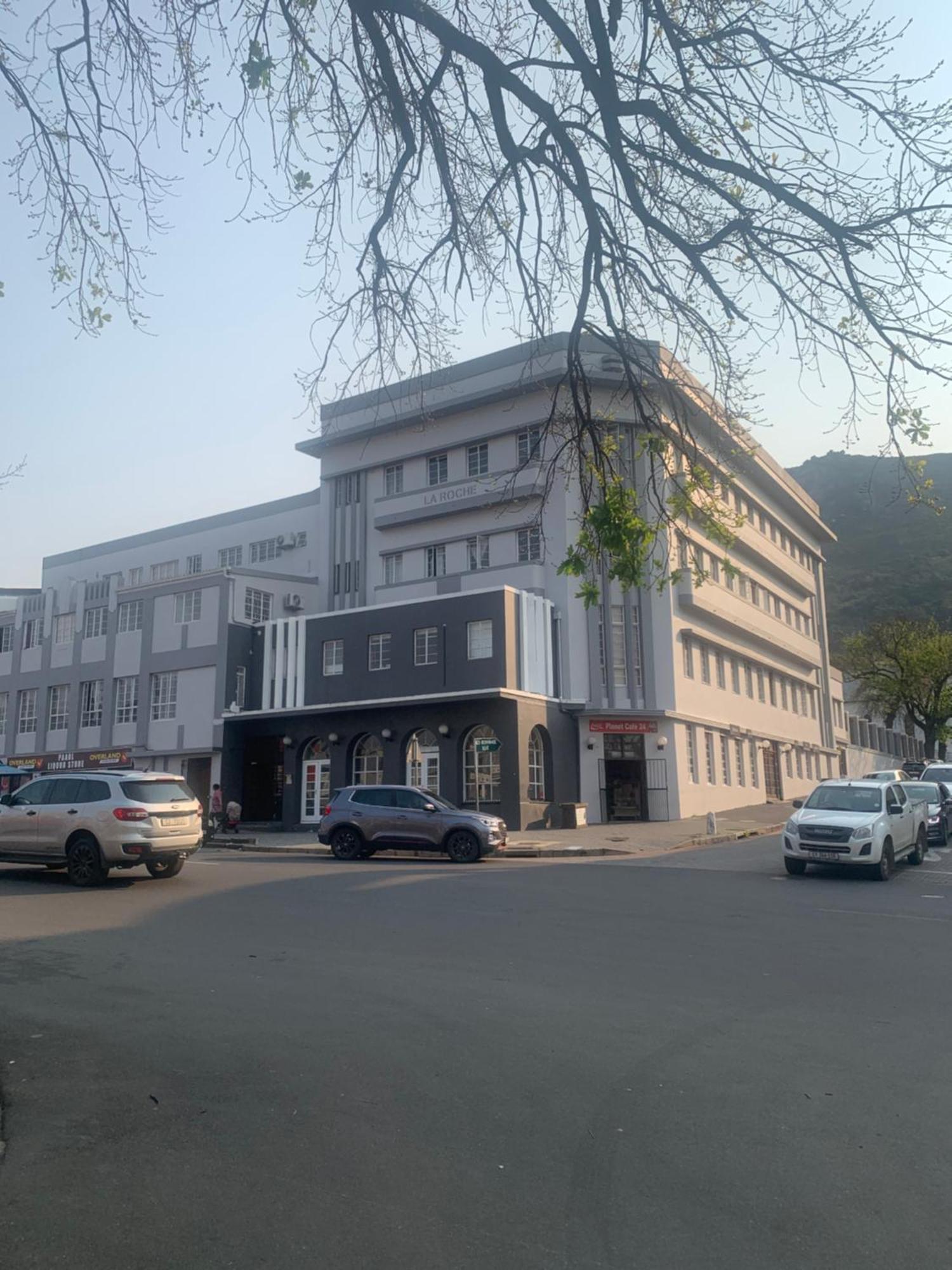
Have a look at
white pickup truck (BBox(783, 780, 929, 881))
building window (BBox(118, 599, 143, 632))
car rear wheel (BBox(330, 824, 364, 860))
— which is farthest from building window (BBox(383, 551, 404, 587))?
white pickup truck (BBox(783, 780, 929, 881))

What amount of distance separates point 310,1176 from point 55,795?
1419 cm

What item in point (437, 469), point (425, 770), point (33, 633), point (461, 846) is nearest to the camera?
point (461, 846)

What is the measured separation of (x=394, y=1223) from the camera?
3949mm

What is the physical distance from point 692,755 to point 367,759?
12752mm

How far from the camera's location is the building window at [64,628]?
4475cm

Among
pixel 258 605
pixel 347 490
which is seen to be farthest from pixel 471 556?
pixel 258 605

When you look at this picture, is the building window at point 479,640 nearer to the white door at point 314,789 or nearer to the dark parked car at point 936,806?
the white door at point 314,789

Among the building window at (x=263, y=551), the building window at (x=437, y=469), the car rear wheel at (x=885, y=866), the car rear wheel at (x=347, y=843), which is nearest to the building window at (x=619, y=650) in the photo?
the building window at (x=437, y=469)

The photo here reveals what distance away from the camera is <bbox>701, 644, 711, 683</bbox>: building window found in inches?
1650

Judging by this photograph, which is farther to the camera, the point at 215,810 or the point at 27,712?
the point at 27,712

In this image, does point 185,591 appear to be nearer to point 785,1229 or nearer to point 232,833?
point 232,833

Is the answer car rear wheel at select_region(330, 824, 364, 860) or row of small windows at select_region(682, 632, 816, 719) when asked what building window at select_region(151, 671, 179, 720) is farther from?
row of small windows at select_region(682, 632, 816, 719)

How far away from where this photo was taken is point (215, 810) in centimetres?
Answer: 3562

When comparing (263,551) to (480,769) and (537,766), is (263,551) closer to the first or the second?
(480,769)
